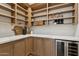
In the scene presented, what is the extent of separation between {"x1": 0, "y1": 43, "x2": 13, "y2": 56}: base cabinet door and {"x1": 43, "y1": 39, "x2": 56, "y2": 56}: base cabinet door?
0.45 m

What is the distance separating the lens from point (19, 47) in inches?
48.3

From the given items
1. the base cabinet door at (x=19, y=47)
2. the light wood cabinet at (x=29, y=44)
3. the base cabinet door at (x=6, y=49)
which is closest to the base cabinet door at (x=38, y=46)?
the light wood cabinet at (x=29, y=44)

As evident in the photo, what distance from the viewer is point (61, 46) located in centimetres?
121

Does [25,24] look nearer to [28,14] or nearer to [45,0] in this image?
[28,14]

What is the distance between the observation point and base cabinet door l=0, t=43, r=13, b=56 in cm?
98

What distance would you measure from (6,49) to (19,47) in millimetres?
222

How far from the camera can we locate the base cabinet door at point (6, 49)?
98 cm

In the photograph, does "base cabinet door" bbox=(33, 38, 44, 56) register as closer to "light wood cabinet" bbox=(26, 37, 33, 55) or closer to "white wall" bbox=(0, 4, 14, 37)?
"light wood cabinet" bbox=(26, 37, 33, 55)

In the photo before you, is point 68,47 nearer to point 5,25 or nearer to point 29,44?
point 29,44

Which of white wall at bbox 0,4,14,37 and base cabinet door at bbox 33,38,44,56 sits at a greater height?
white wall at bbox 0,4,14,37

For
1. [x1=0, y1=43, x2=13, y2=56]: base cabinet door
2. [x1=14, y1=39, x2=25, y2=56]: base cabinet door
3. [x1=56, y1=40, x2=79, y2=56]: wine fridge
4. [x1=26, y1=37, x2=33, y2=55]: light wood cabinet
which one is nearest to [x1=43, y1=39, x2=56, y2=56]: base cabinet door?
[x1=56, y1=40, x2=79, y2=56]: wine fridge

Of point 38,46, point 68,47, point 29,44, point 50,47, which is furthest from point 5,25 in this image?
point 68,47

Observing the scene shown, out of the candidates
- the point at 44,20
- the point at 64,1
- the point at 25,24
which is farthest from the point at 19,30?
the point at 64,1

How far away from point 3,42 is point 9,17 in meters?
0.31
